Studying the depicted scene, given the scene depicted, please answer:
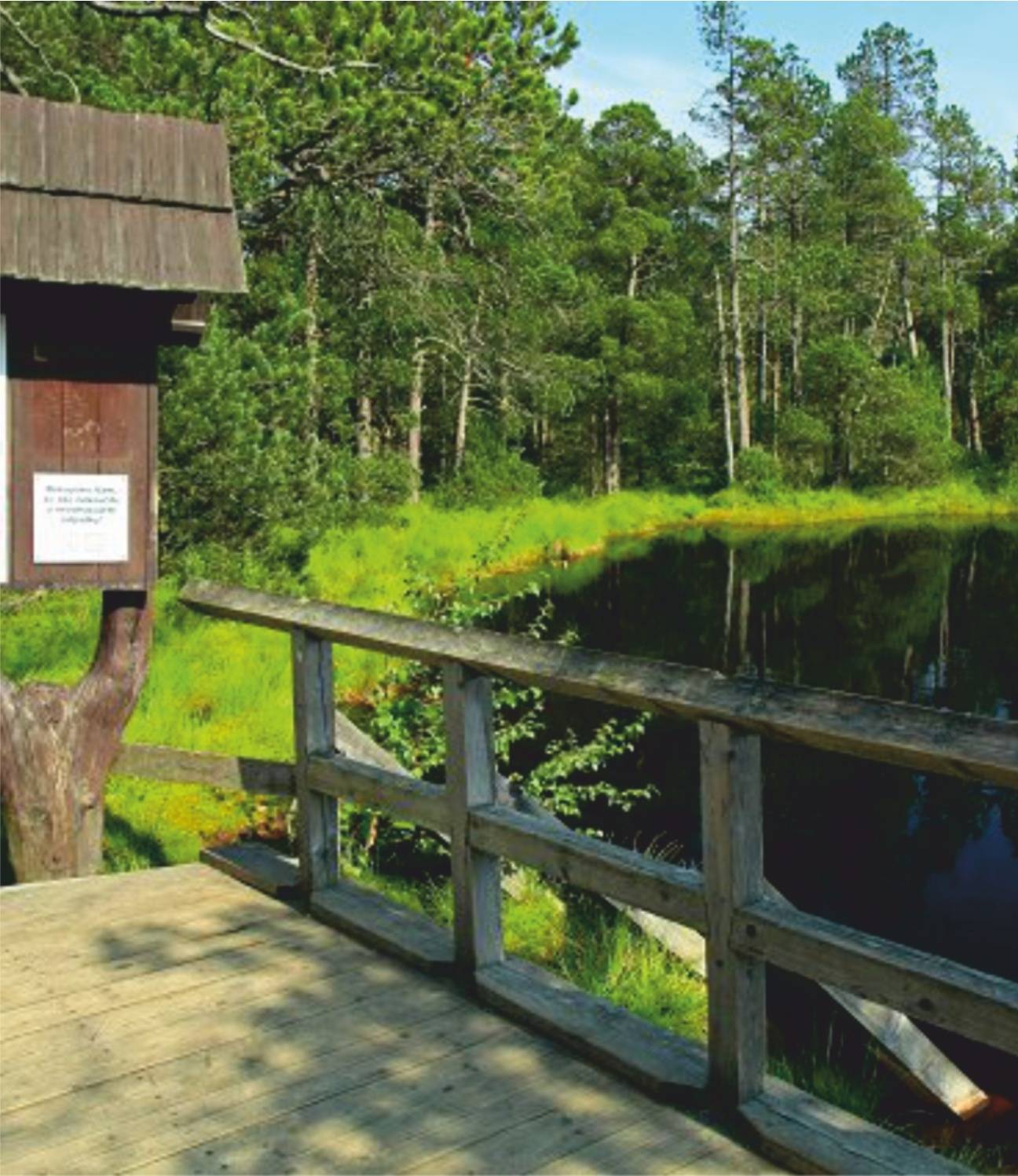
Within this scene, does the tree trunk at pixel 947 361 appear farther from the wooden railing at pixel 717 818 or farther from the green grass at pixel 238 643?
the wooden railing at pixel 717 818

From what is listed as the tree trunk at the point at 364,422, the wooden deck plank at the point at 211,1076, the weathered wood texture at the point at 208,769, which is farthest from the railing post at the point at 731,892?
the tree trunk at the point at 364,422

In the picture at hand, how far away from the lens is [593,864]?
154 inches

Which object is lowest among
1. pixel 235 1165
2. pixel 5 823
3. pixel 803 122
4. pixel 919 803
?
pixel 919 803

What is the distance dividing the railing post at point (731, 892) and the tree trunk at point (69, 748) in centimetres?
325

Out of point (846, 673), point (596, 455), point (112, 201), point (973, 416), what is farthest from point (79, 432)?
point (973, 416)

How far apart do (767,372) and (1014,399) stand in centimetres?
1125

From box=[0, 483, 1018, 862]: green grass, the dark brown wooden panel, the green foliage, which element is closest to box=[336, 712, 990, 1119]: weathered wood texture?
the dark brown wooden panel

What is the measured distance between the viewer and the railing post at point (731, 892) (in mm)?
3436

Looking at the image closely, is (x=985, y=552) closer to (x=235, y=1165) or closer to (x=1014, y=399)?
(x=1014, y=399)

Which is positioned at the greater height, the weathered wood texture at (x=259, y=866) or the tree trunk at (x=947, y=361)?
the tree trunk at (x=947, y=361)

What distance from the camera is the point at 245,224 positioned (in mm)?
13617

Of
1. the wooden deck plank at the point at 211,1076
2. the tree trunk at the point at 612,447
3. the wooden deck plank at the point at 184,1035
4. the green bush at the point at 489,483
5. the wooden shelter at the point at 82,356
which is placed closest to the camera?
the wooden deck plank at the point at 211,1076

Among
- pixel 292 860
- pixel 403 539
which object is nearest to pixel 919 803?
pixel 292 860

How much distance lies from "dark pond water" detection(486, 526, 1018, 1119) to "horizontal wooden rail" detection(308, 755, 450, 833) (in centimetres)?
439
